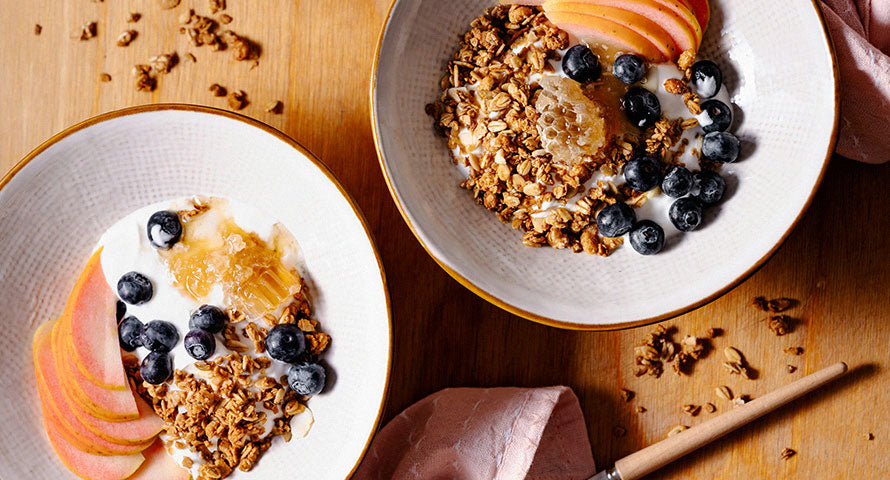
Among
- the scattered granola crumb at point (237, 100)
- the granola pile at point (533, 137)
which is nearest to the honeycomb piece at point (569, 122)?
the granola pile at point (533, 137)

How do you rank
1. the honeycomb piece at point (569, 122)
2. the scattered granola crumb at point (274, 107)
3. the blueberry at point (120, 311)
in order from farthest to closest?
1. the scattered granola crumb at point (274, 107)
2. the blueberry at point (120, 311)
3. the honeycomb piece at point (569, 122)

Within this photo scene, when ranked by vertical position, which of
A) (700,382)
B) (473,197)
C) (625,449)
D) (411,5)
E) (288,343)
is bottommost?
(625,449)

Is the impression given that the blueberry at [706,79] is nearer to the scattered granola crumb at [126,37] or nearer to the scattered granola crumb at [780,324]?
the scattered granola crumb at [780,324]

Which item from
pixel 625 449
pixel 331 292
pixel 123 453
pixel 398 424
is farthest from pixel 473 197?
pixel 123 453

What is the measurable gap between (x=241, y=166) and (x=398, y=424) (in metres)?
0.50

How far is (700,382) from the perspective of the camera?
1.29m

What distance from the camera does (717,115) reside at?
111 centimetres

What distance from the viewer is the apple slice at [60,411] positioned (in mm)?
1127

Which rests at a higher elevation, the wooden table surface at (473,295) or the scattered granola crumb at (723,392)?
the wooden table surface at (473,295)

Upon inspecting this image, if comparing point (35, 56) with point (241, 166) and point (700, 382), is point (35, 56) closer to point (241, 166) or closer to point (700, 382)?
point (241, 166)

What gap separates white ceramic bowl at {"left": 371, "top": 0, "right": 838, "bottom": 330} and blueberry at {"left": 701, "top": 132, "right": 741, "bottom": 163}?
53mm

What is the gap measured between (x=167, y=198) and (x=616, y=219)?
2.34ft

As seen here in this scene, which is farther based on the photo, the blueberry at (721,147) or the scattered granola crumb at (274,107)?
the scattered granola crumb at (274,107)

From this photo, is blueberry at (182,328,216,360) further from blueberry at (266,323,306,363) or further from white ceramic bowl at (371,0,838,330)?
white ceramic bowl at (371,0,838,330)
